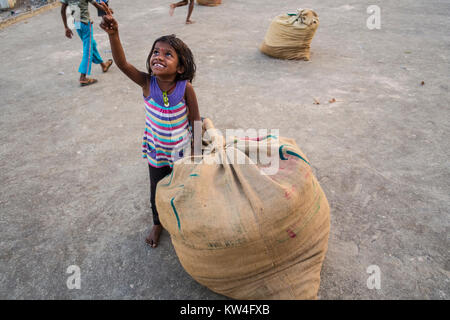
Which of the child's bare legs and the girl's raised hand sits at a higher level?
the girl's raised hand

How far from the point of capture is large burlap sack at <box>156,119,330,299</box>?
1385 millimetres

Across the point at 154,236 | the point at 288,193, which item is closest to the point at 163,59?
the point at 288,193

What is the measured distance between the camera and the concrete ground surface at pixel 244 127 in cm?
178

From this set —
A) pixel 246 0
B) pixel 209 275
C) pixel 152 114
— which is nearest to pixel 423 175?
pixel 209 275

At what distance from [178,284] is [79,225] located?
90cm

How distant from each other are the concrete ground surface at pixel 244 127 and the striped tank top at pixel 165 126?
0.56 meters

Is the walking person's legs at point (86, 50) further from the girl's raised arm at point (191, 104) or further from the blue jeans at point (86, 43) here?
the girl's raised arm at point (191, 104)

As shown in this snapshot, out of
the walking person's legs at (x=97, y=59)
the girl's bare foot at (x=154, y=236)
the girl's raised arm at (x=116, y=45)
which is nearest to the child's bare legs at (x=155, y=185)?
the girl's bare foot at (x=154, y=236)

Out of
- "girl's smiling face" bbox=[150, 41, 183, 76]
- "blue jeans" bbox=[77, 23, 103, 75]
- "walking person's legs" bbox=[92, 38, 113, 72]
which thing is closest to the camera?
"girl's smiling face" bbox=[150, 41, 183, 76]

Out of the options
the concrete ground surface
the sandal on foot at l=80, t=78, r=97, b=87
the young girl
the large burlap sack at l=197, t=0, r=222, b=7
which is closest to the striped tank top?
the young girl

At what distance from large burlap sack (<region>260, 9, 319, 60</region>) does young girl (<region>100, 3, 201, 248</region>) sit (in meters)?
3.30

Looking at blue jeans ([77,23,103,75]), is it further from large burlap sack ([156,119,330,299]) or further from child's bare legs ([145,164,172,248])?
large burlap sack ([156,119,330,299])

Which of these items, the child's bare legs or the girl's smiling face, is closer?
the girl's smiling face

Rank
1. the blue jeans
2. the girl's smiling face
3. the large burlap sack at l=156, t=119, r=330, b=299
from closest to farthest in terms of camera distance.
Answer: the large burlap sack at l=156, t=119, r=330, b=299 < the girl's smiling face < the blue jeans
